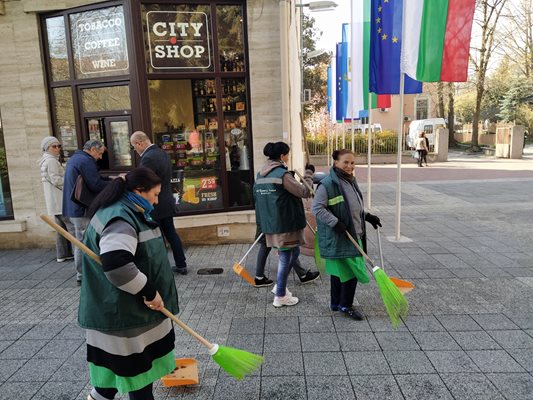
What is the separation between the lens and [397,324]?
361 centimetres

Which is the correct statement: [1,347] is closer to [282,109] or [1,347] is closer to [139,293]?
[139,293]

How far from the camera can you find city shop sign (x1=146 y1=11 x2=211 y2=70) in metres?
6.25

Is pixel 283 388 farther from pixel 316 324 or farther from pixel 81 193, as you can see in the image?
pixel 81 193

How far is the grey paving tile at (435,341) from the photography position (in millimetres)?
3376

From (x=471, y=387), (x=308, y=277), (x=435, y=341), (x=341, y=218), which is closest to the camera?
(x=471, y=387)

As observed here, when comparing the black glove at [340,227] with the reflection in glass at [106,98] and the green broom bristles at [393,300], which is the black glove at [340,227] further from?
the reflection in glass at [106,98]

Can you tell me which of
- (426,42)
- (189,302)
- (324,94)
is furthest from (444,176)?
(324,94)

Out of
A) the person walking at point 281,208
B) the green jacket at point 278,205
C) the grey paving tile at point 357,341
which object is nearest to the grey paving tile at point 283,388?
the grey paving tile at point 357,341

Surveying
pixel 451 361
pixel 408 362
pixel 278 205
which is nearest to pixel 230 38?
pixel 278 205

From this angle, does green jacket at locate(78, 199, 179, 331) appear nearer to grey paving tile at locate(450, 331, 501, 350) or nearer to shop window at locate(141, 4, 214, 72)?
grey paving tile at locate(450, 331, 501, 350)

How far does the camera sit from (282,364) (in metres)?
3.20

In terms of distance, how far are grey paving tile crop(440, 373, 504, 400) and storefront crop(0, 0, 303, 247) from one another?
421 centimetres

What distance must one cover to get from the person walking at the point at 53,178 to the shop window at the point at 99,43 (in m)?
1.43

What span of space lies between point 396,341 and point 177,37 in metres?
5.40
